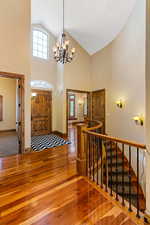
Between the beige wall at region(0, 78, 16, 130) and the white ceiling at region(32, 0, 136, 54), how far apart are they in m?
3.59

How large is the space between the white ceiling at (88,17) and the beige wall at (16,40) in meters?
1.72

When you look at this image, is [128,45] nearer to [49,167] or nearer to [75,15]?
[75,15]

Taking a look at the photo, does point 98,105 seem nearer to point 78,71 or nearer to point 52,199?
point 78,71

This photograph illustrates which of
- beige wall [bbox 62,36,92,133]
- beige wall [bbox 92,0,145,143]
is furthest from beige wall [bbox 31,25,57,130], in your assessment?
beige wall [bbox 92,0,145,143]

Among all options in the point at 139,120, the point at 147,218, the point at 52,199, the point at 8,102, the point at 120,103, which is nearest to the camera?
the point at 147,218

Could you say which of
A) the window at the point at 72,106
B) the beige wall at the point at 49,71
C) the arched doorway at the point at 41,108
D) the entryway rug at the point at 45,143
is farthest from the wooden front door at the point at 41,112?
the window at the point at 72,106

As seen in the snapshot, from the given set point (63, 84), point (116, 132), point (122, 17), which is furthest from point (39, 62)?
point (116, 132)

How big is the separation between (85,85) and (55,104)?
2020 mm

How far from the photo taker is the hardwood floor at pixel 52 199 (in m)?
1.51

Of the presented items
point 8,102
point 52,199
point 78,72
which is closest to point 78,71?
point 78,72

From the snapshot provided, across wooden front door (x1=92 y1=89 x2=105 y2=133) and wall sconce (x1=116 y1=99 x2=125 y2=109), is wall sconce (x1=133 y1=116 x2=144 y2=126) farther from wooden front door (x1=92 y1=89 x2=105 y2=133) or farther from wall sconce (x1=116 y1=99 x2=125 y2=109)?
wooden front door (x1=92 y1=89 x2=105 y2=133)

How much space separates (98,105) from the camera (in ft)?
22.0

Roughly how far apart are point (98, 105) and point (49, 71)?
3.20 m

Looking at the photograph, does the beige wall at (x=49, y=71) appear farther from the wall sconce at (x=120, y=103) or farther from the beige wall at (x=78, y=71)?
the wall sconce at (x=120, y=103)
